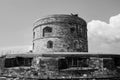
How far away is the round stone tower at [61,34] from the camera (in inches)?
611

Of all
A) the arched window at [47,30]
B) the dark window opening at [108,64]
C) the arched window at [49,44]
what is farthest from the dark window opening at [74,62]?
the arched window at [47,30]

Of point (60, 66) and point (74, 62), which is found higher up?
point (74, 62)

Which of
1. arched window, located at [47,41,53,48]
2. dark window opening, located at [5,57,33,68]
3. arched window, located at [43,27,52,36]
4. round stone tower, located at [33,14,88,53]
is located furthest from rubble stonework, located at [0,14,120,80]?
arched window, located at [43,27,52,36]

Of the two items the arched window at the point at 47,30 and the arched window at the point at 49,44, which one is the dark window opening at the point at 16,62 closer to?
the arched window at the point at 49,44

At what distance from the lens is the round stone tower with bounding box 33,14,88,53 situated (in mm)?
15532

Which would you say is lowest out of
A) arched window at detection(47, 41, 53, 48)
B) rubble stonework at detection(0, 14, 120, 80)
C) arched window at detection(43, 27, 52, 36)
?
rubble stonework at detection(0, 14, 120, 80)

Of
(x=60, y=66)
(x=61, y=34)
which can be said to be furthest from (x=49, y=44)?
(x=60, y=66)

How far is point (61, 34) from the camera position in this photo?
15.7 meters

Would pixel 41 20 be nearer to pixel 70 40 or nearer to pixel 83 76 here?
pixel 70 40

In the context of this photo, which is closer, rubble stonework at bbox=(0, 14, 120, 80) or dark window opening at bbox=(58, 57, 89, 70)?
rubble stonework at bbox=(0, 14, 120, 80)

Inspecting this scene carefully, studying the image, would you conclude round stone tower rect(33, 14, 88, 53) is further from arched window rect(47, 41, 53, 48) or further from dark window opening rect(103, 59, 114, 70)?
dark window opening rect(103, 59, 114, 70)

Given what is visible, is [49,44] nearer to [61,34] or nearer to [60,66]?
[61,34]

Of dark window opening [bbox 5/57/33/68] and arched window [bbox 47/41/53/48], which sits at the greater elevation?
arched window [bbox 47/41/53/48]

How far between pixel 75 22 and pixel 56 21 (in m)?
2.28
